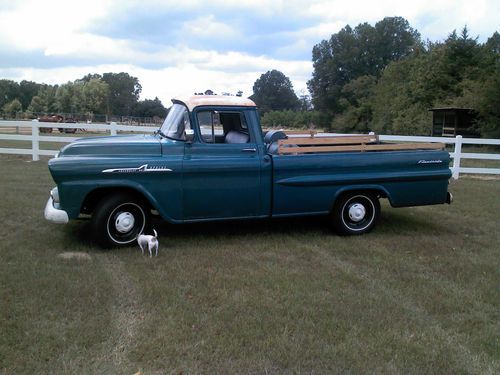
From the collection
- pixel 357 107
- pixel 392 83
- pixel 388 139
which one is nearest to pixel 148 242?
pixel 388 139

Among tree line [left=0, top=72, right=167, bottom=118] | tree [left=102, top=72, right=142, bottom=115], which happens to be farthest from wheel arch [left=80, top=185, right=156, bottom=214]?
tree [left=102, top=72, right=142, bottom=115]

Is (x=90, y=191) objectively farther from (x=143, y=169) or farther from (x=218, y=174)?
(x=218, y=174)

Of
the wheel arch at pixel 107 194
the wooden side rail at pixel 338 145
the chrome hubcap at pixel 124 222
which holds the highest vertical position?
the wooden side rail at pixel 338 145

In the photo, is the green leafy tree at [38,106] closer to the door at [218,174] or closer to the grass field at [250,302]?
the grass field at [250,302]

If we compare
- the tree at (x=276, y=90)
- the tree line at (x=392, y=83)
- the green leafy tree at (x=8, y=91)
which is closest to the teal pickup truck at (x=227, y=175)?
the tree line at (x=392, y=83)

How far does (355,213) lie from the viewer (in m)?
7.45

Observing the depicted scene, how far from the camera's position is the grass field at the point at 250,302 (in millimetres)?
3824

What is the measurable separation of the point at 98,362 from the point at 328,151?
14.8 feet

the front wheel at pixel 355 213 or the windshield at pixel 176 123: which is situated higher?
the windshield at pixel 176 123

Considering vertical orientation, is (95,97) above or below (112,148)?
above

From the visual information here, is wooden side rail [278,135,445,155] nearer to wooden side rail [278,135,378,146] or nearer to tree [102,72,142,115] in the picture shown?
wooden side rail [278,135,378,146]

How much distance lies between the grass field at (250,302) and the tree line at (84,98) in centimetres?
5595

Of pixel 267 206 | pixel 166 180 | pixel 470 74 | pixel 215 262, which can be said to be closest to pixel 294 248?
pixel 267 206

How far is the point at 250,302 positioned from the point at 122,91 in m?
118
